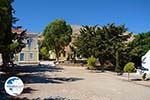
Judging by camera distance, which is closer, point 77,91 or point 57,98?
point 57,98

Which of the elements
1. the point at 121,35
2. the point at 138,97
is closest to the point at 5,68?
the point at 121,35

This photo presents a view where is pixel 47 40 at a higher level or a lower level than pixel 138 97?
higher

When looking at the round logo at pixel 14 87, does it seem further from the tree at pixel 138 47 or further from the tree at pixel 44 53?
the tree at pixel 44 53

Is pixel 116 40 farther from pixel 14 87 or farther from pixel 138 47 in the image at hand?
pixel 14 87

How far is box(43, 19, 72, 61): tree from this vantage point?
82.5 metres

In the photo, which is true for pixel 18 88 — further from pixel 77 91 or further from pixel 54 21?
pixel 54 21

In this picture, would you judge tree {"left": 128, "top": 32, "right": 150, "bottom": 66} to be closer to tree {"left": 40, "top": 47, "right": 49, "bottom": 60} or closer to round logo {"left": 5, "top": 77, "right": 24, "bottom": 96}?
tree {"left": 40, "top": 47, "right": 49, "bottom": 60}

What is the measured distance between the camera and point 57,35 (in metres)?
82.7

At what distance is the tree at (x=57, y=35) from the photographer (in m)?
82.5

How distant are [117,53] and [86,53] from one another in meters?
6.08

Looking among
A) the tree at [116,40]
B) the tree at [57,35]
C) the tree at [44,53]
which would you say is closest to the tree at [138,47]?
the tree at [116,40]

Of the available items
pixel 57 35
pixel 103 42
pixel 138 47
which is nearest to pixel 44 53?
pixel 57 35

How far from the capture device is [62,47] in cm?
8544

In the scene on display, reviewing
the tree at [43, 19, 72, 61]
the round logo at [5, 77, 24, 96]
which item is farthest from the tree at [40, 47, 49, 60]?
the round logo at [5, 77, 24, 96]
